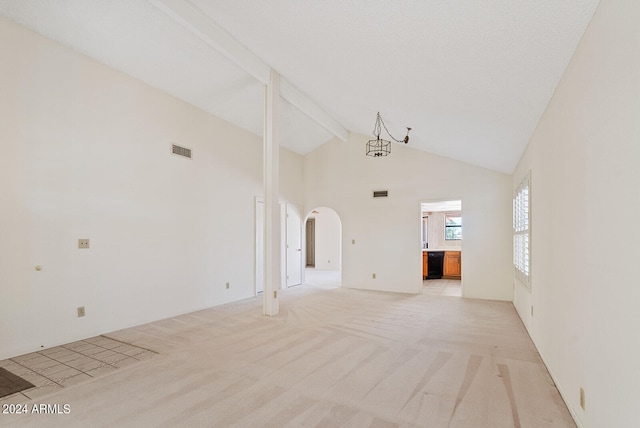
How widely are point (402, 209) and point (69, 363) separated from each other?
601cm

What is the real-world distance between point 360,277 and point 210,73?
515 centimetres

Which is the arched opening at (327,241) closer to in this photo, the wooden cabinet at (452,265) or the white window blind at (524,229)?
the wooden cabinet at (452,265)

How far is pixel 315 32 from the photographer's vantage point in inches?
121

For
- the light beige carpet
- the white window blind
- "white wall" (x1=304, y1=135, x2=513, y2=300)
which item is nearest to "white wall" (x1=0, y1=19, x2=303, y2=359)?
the light beige carpet

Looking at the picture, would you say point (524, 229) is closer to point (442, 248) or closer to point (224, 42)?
point (224, 42)

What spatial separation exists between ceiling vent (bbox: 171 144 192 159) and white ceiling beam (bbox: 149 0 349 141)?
1656 mm

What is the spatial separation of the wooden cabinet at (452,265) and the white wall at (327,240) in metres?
3.81

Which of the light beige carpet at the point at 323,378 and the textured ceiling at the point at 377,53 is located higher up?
the textured ceiling at the point at 377,53

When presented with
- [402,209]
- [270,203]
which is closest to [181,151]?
[270,203]

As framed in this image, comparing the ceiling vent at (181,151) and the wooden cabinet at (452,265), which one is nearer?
the ceiling vent at (181,151)

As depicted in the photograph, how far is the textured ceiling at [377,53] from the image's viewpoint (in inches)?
84.1

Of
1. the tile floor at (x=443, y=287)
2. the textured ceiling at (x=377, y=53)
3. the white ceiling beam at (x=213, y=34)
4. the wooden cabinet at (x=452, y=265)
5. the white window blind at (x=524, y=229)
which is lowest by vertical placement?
the tile floor at (x=443, y=287)

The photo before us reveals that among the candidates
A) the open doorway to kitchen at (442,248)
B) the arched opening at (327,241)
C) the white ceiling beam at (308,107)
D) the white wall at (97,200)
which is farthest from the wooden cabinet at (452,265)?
the white wall at (97,200)

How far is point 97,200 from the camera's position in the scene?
13.6 feet
